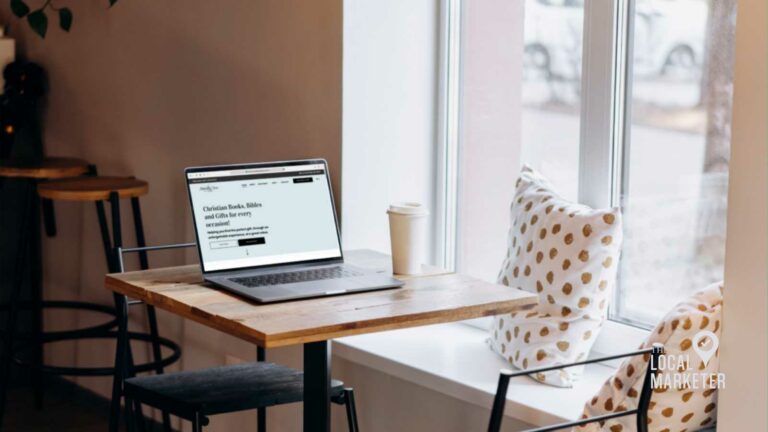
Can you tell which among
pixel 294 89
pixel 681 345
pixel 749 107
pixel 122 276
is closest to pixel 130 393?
pixel 122 276

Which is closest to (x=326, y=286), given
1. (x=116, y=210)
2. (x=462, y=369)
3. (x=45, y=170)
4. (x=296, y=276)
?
(x=296, y=276)

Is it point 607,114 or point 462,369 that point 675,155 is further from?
point 462,369

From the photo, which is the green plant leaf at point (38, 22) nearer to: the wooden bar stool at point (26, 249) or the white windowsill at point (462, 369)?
the wooden bar stool at point (26, 249)

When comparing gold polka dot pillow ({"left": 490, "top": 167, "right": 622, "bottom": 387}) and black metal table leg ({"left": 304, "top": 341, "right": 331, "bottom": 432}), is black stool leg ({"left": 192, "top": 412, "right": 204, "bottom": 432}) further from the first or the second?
gold polka dot pillow ({"left": 490, "top": 167, "right": 622, "bottom": 387})

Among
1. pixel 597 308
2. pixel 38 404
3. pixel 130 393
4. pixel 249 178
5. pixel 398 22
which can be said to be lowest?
pixel 38 404

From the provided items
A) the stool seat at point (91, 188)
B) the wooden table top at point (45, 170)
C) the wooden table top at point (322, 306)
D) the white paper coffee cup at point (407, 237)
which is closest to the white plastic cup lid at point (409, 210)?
the white paper coffee cup at point (407, 237)

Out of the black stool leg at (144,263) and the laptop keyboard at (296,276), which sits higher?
the laptop keyboard at (296,276)

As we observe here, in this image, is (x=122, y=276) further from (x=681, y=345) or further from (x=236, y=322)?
(x=681, y=345)

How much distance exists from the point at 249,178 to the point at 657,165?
89 cm

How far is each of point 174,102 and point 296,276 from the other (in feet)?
4.41

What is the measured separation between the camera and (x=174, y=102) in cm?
353

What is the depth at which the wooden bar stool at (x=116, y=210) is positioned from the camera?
10.9 ft

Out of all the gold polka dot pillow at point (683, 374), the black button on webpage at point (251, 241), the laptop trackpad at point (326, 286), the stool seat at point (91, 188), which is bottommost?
the gold polka dot pillow at point (683, 374)

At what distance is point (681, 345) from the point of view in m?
2.03
